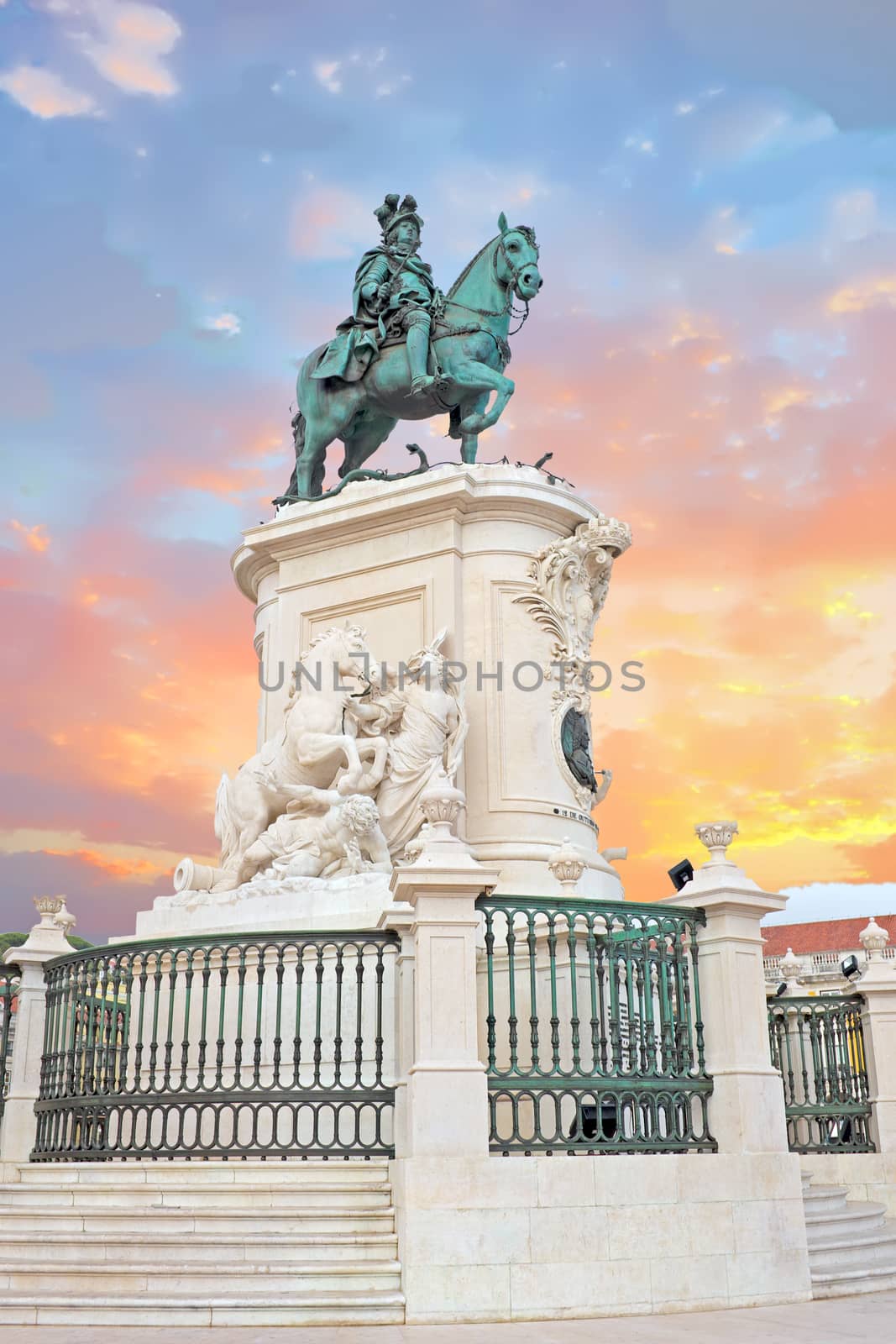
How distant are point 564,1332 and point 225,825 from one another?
797 centimetres

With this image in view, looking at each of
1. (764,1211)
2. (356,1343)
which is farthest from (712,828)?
(356,1343)

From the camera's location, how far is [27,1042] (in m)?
12.2

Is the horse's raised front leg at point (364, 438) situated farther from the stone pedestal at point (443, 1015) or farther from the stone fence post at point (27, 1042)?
the stone pedestal at point (443, 1015)

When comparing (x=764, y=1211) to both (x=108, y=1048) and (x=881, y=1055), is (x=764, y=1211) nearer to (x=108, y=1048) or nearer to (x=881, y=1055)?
(x=108, y=1048)

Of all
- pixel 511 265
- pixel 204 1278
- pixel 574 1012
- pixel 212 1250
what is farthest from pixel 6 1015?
pixel 511 265

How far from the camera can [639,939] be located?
31.4ft

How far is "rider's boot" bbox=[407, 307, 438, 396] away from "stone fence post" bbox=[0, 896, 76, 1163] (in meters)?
7.75

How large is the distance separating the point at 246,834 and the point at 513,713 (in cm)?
325

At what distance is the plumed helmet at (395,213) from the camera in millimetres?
17719

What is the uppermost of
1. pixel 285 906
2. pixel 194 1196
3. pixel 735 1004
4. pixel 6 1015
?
pixel 285 906

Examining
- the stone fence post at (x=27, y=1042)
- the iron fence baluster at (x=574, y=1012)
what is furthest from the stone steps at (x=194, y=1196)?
the stone fence post at (x=27, y=1042)

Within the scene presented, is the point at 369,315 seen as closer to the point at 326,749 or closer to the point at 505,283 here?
the point at 505,283

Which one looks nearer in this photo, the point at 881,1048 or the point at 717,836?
the point at 717,836

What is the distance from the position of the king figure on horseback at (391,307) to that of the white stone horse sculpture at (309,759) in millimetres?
4115
